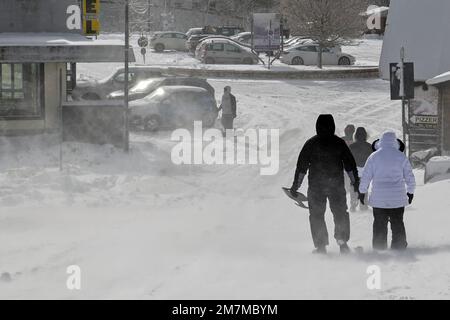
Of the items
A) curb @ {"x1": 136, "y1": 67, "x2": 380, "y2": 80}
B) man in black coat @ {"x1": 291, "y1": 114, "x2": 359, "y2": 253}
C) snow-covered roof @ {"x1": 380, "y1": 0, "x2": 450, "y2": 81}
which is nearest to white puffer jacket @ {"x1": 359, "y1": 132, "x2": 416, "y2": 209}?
man in black coat @ {"x1": 291, "y1": 114, "x2": 359, "y2": 253}

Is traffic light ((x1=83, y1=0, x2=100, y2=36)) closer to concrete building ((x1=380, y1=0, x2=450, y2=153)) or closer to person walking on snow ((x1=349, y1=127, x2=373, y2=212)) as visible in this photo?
concrete building ((x1=380, y1=0, x2=450, y2=153))

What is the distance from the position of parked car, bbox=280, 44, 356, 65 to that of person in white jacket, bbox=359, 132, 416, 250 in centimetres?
3758

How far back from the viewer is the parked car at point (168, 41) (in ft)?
182

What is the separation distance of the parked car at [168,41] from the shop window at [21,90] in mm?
32283

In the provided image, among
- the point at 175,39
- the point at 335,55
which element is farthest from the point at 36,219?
the point at 175,39

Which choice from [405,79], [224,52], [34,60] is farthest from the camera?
[224,52]

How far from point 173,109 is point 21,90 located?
15.9 ft

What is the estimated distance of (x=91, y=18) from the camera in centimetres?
2500

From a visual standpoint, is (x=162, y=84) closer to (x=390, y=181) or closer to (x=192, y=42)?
(x=390, y=181)

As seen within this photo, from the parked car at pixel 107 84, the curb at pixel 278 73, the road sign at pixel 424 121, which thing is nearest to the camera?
the road sign at pixel 424 121

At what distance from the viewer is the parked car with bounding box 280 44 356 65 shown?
156 feet

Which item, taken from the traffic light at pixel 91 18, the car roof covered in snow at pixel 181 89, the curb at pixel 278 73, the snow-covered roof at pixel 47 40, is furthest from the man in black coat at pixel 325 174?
the curb at pixel 278 73

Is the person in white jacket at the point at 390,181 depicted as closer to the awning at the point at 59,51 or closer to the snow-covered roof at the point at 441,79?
the snow-covered roof at the point at 441,79

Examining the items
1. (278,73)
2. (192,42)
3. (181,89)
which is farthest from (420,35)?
(192,42)
